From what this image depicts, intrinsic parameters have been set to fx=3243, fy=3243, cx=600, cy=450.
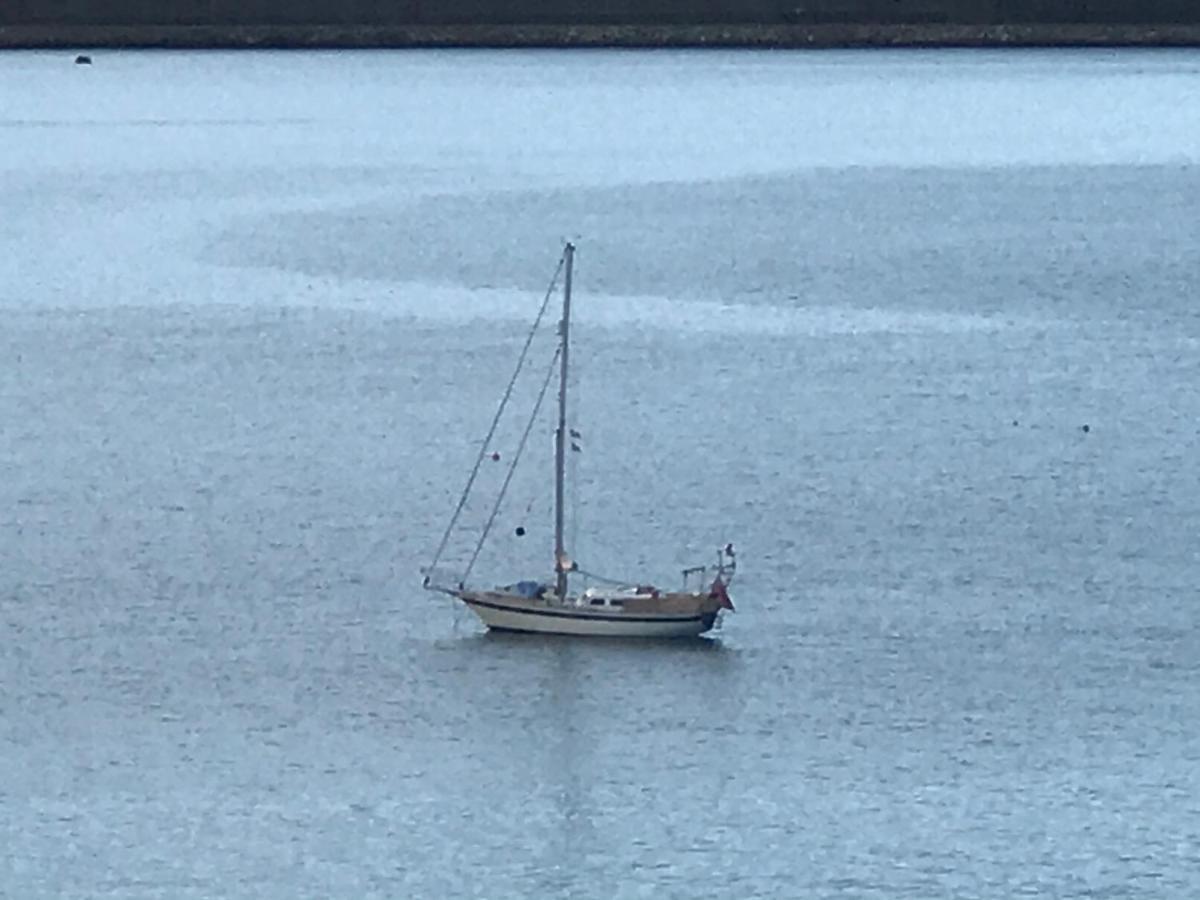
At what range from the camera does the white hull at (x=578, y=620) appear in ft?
68.8

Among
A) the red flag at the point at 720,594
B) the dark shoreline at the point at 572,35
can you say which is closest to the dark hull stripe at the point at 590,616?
the red flag at the point at 720,594

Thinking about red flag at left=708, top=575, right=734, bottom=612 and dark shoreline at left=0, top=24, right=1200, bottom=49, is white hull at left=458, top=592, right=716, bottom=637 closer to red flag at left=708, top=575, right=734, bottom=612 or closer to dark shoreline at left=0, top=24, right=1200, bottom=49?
red flag at left=708, top=575, right=734, bottom=612

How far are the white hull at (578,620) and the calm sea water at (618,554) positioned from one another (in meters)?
0.16

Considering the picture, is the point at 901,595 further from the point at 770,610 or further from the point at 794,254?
the point at 794,254

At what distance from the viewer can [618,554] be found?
23.6 metres

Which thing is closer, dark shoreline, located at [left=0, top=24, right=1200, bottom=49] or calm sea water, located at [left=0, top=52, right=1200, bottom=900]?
calm sea water, located at [left=0, top=52, right=1200, bottom=900]

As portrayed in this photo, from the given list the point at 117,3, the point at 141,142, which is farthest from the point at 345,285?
the point at 117,3

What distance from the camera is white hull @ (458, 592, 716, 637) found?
826 inches

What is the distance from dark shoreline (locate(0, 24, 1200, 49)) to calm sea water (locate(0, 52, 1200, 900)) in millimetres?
57750

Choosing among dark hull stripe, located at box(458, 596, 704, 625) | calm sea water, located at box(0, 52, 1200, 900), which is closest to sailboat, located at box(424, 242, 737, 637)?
dark hull stripe, located at box(458, 596, 704, 625)

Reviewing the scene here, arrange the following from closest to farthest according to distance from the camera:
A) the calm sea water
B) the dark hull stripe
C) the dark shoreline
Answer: the calm sea water, the dark hull stripe, the dark shoreline

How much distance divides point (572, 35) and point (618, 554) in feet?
297

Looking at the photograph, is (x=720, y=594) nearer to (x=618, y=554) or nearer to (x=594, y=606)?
(x=594, y=606)

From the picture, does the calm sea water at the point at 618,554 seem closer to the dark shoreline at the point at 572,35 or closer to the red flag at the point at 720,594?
the red flag at the point at 720,594
